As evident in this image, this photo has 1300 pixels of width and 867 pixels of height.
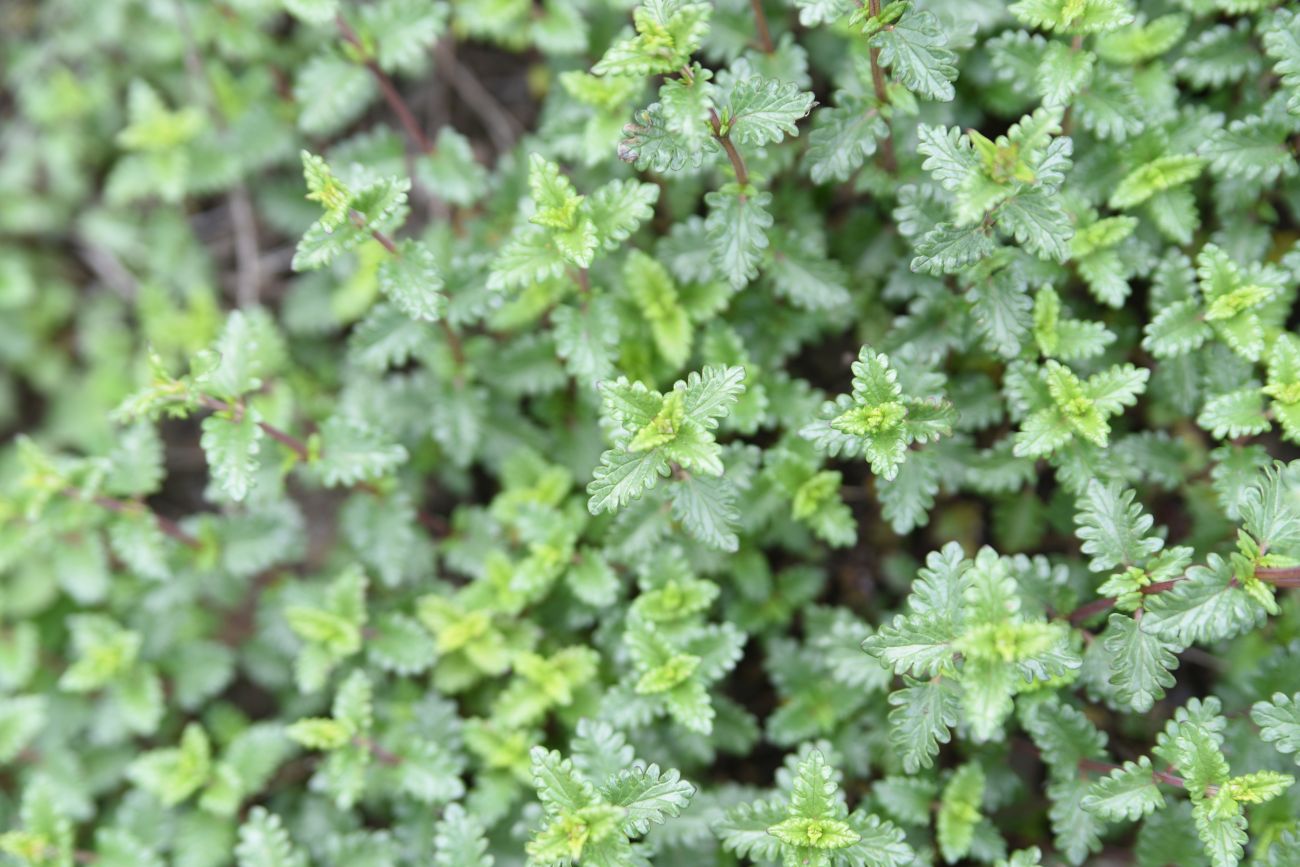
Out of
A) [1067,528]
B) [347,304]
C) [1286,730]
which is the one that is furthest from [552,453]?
[1286,730]

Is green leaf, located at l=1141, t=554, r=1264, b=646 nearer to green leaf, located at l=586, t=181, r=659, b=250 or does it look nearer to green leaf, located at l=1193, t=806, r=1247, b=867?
green leaf, located at l=1193, t=806, r=1247, b=867

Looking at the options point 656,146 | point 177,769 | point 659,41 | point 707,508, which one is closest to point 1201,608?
point 707,508

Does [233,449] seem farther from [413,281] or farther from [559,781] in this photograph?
[559,781]

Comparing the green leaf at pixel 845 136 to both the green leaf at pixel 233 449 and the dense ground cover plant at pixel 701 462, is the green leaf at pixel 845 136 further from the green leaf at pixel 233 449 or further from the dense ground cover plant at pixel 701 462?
the green leaf at pixel 233 449

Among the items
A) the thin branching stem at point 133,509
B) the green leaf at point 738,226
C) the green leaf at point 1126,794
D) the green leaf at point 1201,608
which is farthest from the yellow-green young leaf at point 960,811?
the thin branching stem at point 133,509

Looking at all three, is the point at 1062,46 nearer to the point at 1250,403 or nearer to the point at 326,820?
the point at 1250,403

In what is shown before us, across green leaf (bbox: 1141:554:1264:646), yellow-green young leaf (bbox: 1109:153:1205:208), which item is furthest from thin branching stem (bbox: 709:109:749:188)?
green leaf (bbox: 1141:554:1264:646)
